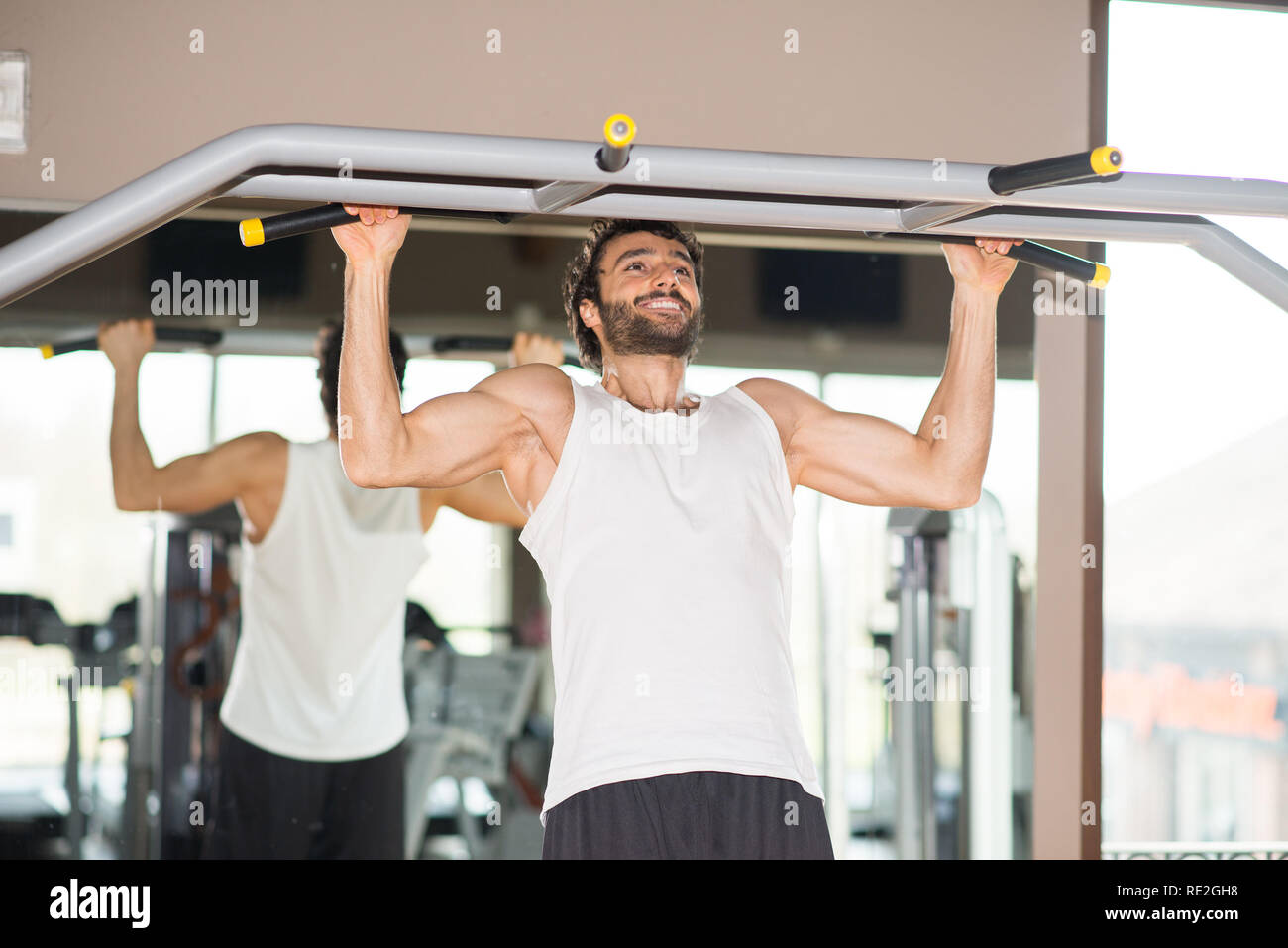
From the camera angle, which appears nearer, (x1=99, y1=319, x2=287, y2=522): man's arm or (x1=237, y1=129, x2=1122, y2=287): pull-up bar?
(x1=237, y1=129, x2=1122, y2=287): pull-up bar

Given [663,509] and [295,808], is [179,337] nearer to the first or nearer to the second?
[295,808]

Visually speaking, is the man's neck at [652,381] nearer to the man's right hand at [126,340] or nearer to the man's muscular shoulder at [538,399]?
the man's muscular shoulder at [538,399]

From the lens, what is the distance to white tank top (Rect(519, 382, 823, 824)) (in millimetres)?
1724

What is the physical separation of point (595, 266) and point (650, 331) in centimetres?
21

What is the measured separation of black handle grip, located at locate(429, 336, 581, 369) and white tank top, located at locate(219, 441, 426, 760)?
1.18 ft

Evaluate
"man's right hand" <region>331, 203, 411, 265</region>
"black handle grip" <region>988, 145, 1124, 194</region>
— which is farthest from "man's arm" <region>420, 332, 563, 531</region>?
"black handle grip" <region>988, 145, 1124, 194</region>

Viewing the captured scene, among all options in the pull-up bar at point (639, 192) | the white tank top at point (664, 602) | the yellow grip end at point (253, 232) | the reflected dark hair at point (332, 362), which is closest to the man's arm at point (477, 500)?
the reflected dark hair at point (332, 362)

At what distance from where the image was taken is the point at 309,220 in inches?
58.9

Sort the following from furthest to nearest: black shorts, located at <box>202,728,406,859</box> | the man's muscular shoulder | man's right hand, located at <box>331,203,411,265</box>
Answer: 1. black shorts, located at <box>202,728,406,859</box>
2. the man's muscular shoulder
3. man's right hand, located at <box>331,203,411,265</box>

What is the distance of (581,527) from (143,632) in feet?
5.56

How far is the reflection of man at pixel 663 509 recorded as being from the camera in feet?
5.57

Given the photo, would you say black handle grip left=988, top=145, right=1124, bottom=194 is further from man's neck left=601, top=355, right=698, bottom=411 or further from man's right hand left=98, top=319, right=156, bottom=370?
man's right hand left=98, top=319, right=156, bottom=370

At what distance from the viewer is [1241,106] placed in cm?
332

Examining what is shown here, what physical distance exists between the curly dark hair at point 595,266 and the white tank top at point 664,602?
317 millimetres
